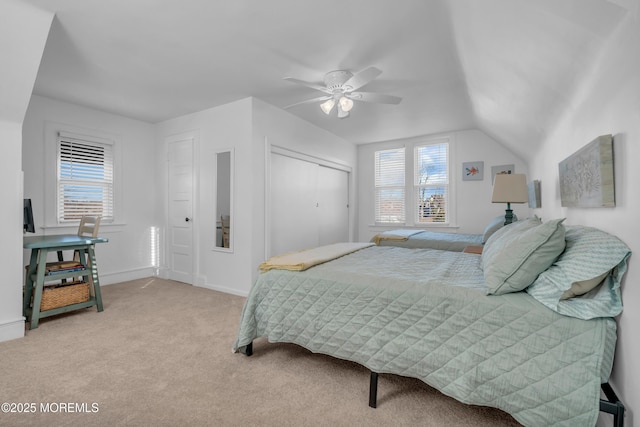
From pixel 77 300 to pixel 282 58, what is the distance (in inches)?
118

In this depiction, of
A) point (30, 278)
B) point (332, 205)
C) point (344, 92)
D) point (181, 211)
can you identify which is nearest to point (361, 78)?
point (344, 92)

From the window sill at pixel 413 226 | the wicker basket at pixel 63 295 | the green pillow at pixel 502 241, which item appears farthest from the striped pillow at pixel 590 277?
the window sill at pixel 413 226

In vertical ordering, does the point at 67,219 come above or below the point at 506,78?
below

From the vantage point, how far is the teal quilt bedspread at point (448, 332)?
1.13 m

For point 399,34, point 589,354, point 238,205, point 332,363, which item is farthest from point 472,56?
point 238,205

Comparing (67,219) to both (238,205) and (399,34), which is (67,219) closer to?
(238,205)

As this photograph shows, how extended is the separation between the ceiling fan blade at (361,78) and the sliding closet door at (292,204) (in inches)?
58.6

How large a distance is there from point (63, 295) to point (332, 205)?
3785 mm

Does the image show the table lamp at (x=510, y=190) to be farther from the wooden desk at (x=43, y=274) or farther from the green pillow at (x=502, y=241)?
the wooden desk at (x=43, y=274)

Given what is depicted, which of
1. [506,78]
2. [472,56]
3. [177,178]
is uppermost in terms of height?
[472,56]

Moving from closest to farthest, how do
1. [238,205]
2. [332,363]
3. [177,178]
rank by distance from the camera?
[332,363] → [238,205] → [177,178]

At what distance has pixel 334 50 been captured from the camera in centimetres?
246

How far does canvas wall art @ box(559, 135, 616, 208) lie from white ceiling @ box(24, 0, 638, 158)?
388mm

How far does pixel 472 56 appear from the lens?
2246mm
